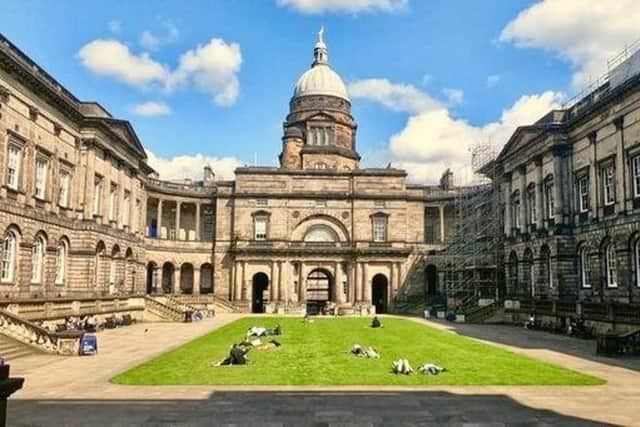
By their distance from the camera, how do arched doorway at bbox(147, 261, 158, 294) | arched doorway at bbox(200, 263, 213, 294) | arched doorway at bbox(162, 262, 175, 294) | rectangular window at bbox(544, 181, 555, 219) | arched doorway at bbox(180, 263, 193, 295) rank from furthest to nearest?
arched doorway at bbox(200, 263, 213, 294) < arched doorway at bbox(180, 263, 193, 295) < arched doorway at bbox(162, 262, 175, 294) < arched doorway at bbox(147, 261, 158, 294) < rectangular window at bbox(544, 181, 555, 219)

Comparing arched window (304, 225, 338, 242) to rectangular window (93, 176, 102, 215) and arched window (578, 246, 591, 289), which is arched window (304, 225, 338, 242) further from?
arched window (578, 246, 591, 289)

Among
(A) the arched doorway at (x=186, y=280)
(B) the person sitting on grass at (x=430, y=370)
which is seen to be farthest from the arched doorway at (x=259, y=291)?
(B) the person sitting on grass at (x=430, y=370)

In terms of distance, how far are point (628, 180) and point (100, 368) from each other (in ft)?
91.2

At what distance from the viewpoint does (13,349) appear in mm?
22375

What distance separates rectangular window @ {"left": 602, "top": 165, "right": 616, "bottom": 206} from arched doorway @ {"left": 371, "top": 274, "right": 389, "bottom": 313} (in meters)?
30.9

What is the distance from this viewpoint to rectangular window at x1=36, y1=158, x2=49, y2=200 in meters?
32.2

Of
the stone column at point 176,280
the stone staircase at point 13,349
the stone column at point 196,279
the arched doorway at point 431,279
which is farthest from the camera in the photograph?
the arched doorway at point 431,279

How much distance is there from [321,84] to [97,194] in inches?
1613

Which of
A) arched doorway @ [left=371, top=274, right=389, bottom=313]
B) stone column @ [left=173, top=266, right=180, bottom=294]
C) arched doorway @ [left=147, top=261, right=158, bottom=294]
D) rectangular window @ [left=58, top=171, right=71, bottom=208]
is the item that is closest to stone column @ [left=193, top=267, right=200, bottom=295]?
stone column @ [left=173, top=266, right=180, bottom=294]

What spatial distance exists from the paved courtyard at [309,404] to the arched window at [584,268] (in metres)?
19.2

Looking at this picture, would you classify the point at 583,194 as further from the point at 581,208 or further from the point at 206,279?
the point at 206,279

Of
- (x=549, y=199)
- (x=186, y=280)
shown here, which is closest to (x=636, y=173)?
(x=549, y=199)

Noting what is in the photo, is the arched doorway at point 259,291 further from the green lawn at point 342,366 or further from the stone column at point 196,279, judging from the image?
the green lawn at point 342,366

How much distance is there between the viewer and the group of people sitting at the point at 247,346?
1936 centimetres
